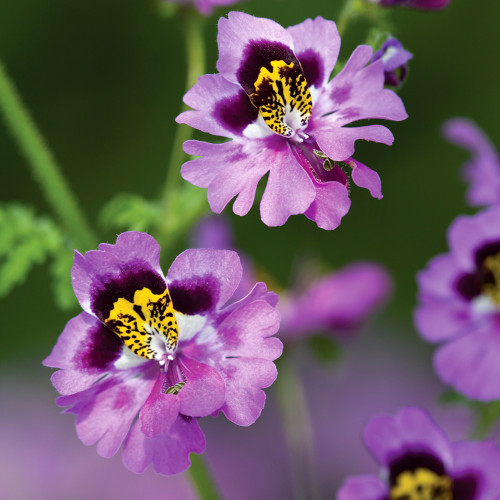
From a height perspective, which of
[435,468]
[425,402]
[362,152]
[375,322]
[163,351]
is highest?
[362,152]

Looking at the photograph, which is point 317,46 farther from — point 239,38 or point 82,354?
point 82,354

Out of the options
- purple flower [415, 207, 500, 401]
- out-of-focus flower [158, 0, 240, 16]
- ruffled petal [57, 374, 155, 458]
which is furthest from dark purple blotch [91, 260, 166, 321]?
out-of-focus flower [158, 0, 240, 16]

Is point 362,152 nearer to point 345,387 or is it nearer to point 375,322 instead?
point 375,322

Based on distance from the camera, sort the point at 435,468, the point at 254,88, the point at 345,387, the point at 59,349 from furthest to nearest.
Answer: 1. the point at 345,387
2. the point at 435,468
3. the point at 254,88
4. the point at 59,349

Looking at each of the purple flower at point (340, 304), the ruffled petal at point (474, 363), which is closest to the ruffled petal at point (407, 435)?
the ruffled petal at point (474, 363)

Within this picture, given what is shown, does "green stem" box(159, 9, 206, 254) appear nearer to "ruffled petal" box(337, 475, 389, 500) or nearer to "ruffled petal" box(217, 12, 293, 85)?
"ruffled petal" box(217, 12, 293, 85)

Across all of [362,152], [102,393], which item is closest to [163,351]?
A: [102,393]
